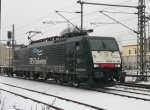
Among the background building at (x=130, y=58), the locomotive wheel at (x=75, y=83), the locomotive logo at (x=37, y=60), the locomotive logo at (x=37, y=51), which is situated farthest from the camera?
the background building at (x=130, y=58)

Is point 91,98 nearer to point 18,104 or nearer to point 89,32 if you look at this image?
point 18,104

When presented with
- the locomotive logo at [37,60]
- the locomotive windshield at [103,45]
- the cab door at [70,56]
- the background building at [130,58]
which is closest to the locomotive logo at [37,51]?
the locomotive logo at [37,60]

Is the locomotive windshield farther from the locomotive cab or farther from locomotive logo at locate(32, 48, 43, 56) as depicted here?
locomotive logo at locate(32, 48, 43, 56)

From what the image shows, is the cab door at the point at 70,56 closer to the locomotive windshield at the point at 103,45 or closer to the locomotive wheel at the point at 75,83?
the locomotive wheel at the point at 75,83

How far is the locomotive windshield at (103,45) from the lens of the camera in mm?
20172

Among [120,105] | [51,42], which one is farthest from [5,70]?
[120,105]

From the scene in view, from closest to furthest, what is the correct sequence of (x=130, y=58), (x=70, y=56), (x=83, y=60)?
(x=83, y=60) < (x=70, y=56) < (x=130, y=58)

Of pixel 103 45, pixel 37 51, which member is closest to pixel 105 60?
pixel 103 45

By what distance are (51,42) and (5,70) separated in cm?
1857

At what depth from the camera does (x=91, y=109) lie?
12.3 meters

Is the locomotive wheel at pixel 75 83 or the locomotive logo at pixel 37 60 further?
the locomotive logo at pixel 37 60

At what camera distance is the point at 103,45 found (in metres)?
20.6

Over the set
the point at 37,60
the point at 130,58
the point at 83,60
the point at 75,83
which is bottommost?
the point at 75,83

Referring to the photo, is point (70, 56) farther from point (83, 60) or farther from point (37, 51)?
point (37, 51)
